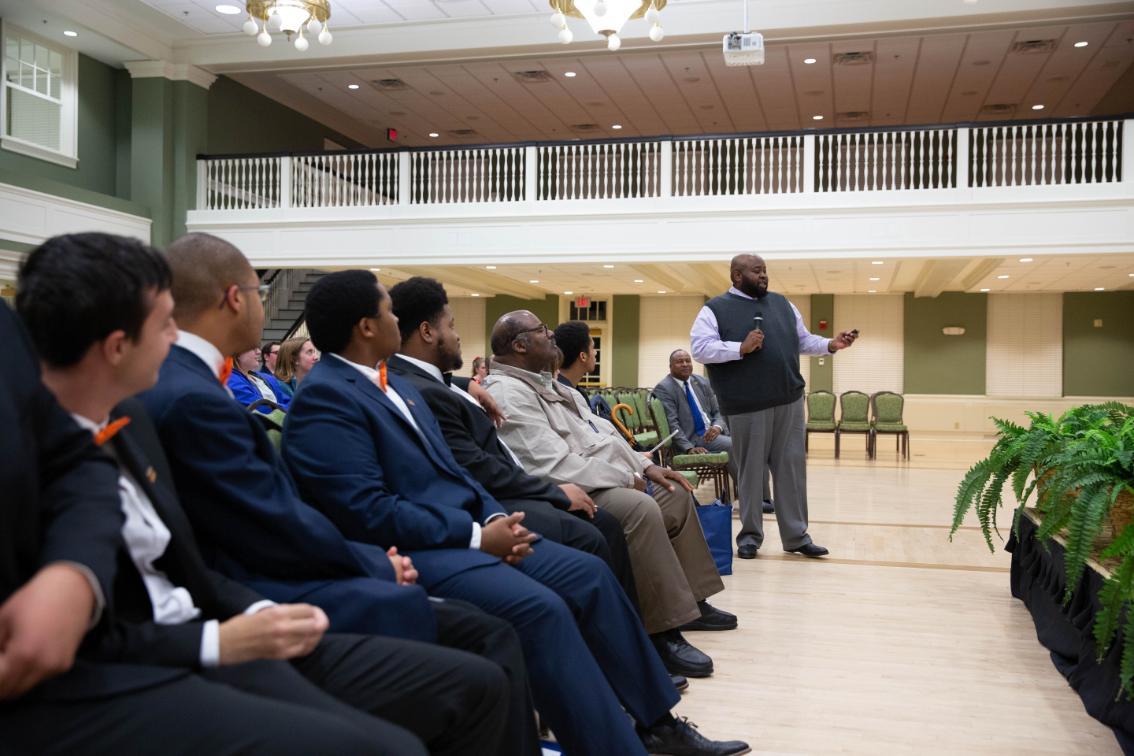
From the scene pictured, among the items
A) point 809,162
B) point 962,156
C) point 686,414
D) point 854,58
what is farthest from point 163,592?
point 854,58

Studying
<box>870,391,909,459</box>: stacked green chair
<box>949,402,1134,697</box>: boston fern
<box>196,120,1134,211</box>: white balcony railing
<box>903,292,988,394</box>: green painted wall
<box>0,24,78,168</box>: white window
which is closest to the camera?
<box>949,402,1134,697</box>: boston fern

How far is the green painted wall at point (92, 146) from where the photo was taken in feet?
40.0

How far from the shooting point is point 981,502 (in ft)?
13.5

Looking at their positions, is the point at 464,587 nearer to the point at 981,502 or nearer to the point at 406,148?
the point at 981,502

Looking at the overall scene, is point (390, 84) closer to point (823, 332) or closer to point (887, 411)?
point (887, 411)

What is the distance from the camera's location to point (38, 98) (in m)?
12.3

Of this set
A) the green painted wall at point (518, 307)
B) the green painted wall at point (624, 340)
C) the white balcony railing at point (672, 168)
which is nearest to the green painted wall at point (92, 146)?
the white balcony railing at point (672, 168)

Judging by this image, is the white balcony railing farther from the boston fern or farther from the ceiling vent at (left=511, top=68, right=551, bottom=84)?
the boston fern

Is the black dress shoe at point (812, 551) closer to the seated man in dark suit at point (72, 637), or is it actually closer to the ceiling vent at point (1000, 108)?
the seated man in dark suit at point (72, 637)

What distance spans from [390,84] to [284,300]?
3838 mm

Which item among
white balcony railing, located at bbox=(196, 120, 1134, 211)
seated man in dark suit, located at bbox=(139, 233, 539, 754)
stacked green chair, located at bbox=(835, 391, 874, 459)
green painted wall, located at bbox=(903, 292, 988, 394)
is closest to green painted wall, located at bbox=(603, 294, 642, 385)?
green painted wall, located at bbox=(903, 292, 988, 394)

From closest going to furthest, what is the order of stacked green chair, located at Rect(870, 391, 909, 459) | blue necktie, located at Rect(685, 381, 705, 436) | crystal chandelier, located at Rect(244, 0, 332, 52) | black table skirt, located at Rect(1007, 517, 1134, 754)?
black table skirt, located at Rect(1007, 517, 1134, 754), blue necktie, located at Rect(685, 381, 705, 436), crystal chandelier, located at Rect(244, 0, 332, 52), stacked green chair, located at Rect(870, 391, 909, 459)

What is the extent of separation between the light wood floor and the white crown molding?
35.3ft

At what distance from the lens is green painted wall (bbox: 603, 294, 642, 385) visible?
20.5 m
